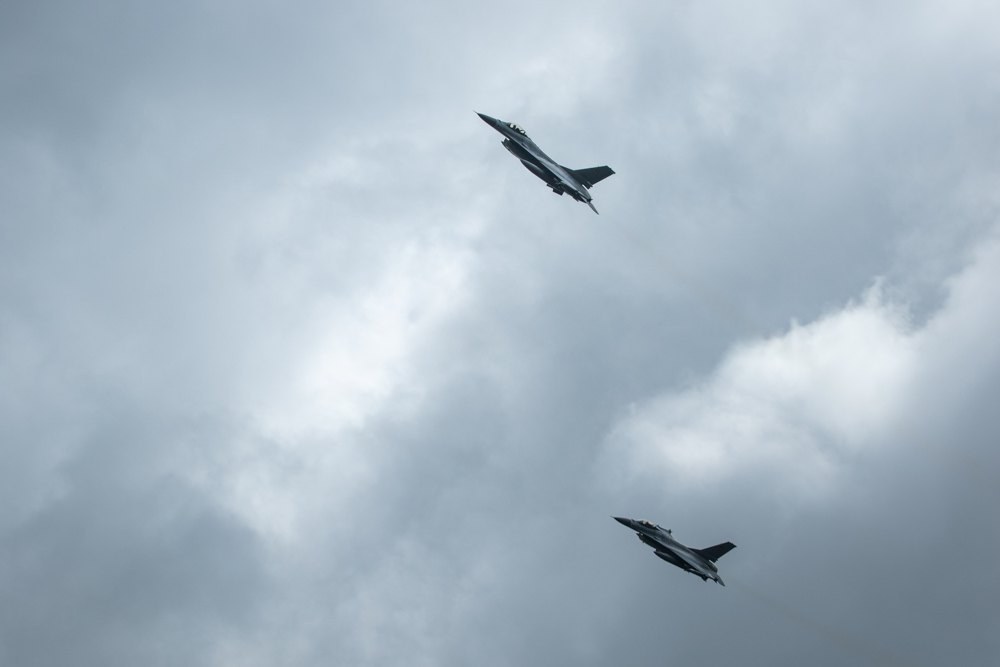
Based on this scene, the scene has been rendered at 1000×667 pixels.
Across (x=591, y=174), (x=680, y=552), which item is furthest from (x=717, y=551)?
(x=591, y=174)

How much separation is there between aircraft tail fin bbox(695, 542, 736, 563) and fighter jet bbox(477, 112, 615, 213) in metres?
55.0

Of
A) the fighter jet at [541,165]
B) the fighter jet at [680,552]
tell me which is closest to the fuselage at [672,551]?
the fighter jet at [680,552]

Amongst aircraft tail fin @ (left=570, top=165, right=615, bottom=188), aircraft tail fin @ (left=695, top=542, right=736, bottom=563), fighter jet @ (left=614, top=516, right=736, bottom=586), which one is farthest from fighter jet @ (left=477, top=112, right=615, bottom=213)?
aircraft tail fin @ (left=695, top=542, right=736, bottom=563)

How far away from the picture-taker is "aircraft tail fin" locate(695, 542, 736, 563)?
463 feet

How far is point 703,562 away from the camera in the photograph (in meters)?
139

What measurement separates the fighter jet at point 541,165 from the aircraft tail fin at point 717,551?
55.0 metres

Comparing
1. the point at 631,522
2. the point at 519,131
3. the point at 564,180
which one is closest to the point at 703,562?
the point at 631,522

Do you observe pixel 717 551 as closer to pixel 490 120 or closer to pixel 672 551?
pixel 672 551

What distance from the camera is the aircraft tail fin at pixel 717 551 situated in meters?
141

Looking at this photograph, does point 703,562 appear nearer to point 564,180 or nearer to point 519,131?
point 564,180

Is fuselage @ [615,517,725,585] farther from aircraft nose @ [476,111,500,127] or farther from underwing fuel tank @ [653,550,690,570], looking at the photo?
aircraft nose @ [476,111,500,127]

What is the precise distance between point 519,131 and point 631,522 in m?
60.8

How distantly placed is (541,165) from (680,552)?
60.0 m

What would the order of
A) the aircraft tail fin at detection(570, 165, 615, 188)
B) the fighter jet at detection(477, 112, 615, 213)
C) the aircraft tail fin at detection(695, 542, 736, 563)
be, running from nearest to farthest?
the fighter jet at detection(477, 112, 615, 213)
the aircraft tail fin at detection(570, 165, 615, 188)
the aircraft tail fin at detection(695, 542, 736, 563)
